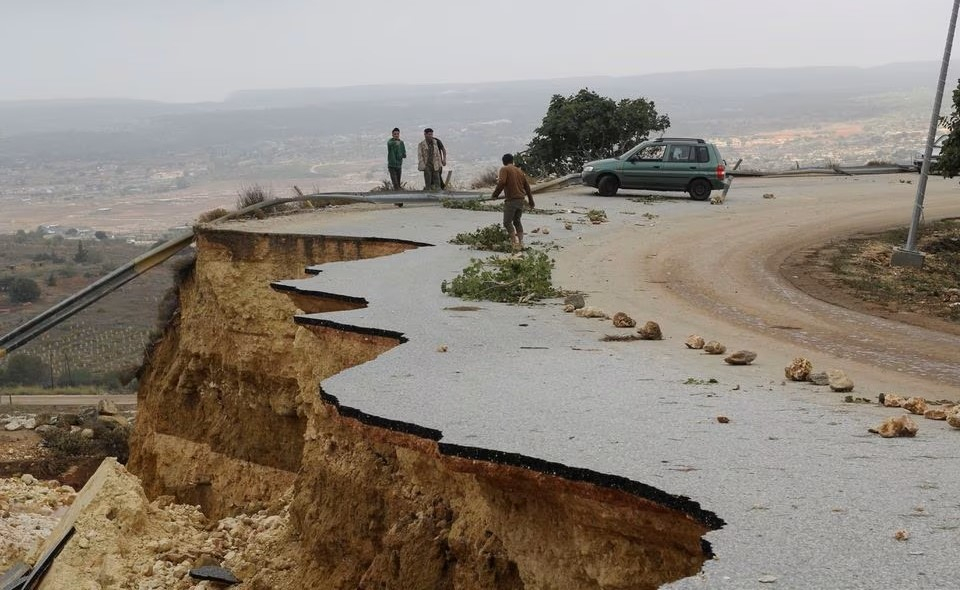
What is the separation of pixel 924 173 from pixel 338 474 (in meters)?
12.3

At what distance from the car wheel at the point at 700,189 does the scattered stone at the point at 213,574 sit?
18.5 meters

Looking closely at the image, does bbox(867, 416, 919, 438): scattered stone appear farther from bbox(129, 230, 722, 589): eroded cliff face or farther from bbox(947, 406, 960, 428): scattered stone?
bbox(129, 230, 722, 589): eroded cliff face

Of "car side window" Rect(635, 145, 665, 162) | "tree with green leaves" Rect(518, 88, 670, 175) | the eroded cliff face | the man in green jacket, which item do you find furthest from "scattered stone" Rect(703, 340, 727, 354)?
"tree with green leaves" Rect(518, 88, 670, 175)

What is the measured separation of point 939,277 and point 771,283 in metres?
3.45

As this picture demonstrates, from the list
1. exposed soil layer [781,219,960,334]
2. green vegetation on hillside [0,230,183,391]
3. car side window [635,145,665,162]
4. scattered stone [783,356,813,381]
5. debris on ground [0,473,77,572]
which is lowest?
green vegetation on hillside [0,230,183,391]

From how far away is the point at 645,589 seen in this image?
21.3ft

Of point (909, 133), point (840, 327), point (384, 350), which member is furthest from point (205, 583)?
point (909, 133)

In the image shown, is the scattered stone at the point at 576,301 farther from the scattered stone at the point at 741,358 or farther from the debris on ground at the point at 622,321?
the scattered stone at the point at 741,358

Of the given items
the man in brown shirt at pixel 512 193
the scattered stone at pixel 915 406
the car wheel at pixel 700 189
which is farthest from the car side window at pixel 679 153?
the scattered stone at pixel 915 406

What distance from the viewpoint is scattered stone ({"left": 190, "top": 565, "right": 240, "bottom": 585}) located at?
12172mm

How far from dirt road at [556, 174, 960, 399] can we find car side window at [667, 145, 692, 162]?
3.42ft

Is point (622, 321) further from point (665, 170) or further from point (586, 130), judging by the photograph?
point (586, 130)

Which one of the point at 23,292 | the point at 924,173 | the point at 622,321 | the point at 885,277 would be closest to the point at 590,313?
the point at 622,321

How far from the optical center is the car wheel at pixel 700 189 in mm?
28156
